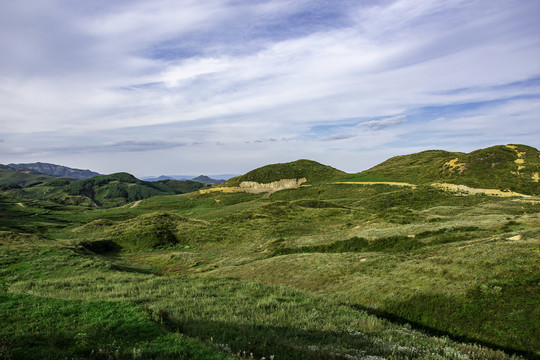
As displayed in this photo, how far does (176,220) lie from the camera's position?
72.3 m

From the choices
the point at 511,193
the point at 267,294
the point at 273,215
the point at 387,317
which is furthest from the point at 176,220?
the point at 511,193

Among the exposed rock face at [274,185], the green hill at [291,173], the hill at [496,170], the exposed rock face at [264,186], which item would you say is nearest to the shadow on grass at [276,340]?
the hill at [496,170]

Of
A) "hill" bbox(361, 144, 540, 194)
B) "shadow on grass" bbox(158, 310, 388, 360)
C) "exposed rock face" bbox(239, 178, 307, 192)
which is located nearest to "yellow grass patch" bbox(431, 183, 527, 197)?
"hill" bbox(361, 144, 540, 194)

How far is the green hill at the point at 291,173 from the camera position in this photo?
504 feet

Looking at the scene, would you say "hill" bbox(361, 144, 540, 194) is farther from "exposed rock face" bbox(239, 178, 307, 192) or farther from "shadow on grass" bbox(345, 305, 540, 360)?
"shadow on grass" bbox(345, 305, 540, 360)

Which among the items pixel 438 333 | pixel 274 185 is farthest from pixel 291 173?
pixel 438 333

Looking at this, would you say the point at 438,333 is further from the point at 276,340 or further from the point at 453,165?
the point at 453,165

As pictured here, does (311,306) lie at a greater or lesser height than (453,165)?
lesser

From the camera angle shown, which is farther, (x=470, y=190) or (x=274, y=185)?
(x=274, y=185)

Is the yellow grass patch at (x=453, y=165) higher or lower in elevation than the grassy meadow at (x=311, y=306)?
higher

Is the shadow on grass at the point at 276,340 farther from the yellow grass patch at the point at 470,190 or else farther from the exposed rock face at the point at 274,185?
the exposed rock face at the point at 274,185

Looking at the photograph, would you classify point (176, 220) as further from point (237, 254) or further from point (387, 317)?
point (387, 317)

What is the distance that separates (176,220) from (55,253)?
40.6 metres

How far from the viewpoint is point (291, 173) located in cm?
15962
